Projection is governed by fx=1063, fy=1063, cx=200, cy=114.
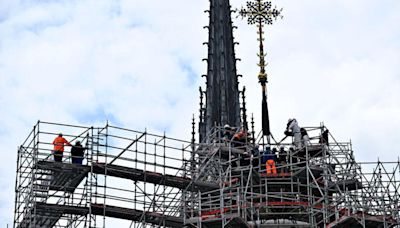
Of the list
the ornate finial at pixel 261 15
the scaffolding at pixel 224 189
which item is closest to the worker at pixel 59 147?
the scaffolding at pixel 224 189

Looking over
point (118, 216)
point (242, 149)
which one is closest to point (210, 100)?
point (242, 149)

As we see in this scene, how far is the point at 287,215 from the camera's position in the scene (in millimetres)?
53281

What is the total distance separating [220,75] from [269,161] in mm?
32417

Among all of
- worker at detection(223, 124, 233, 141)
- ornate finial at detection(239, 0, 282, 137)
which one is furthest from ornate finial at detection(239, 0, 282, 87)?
worker at detection(223, 124, 233, 141)

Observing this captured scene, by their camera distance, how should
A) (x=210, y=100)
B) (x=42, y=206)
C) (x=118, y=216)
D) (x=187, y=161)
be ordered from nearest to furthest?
(x=42, y=206), (x=118, y=216), (x=187, y=161), (x=210, y=100)

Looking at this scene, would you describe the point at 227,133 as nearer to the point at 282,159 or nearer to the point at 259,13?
the point at 282,159

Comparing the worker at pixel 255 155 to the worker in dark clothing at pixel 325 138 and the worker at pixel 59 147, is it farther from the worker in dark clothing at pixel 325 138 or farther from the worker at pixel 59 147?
the worker at pixel 59 147

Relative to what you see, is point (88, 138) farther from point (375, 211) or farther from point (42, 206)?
point (375, 211)

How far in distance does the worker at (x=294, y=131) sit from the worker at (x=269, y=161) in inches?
91.8

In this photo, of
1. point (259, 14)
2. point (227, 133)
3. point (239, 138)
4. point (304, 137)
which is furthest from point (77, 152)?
point (259, 14)

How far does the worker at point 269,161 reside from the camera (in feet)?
180

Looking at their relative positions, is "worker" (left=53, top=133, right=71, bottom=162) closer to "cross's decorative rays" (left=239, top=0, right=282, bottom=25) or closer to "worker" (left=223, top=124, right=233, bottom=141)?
"worker" (left=223, top=124, right=233, bottom=141)

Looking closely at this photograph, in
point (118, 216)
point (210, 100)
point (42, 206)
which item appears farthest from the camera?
point (210, 100)

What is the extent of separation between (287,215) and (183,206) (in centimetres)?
526
